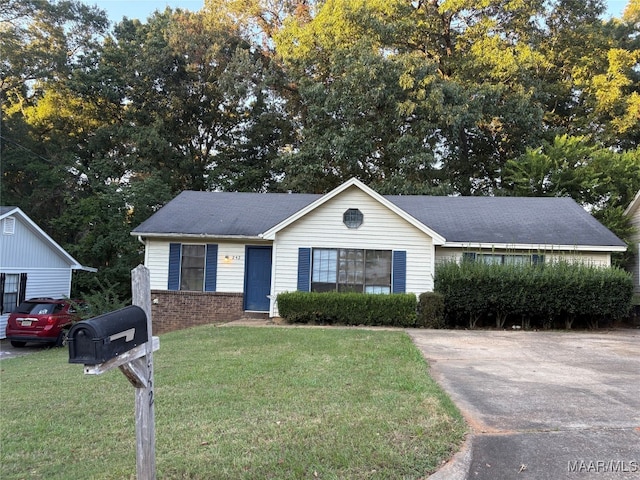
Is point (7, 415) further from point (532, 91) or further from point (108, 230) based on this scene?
point (532, 91)

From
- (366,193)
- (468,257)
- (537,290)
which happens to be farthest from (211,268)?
(537,290)

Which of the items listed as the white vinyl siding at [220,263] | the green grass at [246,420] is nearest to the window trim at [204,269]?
the white vinyl siding at [220,263]

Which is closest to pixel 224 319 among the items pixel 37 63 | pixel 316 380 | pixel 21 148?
pixel 316 380

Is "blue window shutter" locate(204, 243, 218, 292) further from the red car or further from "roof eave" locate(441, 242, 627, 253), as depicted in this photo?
"roof eave" locate(441, 242, 627, 253)

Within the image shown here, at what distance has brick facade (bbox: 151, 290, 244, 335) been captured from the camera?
1476 centimetres

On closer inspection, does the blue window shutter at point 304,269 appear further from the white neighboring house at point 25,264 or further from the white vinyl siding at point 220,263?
the white neighboring house at point 25,264

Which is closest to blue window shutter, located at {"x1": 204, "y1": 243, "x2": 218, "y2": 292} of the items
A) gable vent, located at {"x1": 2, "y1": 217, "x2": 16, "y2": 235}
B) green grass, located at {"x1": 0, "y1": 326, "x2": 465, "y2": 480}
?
green grass, located at {"x1": 0, "y1": 326, "x2": 465, "y2": 480}

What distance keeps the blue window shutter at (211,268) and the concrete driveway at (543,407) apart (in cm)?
769

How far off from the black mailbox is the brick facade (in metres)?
12.1

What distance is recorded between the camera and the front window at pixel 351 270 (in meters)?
13.8

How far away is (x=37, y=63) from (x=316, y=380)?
1096 inches

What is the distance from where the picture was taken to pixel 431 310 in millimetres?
12750

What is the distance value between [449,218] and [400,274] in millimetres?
3558

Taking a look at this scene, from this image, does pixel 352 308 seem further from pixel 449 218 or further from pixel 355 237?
pixel 449 218
